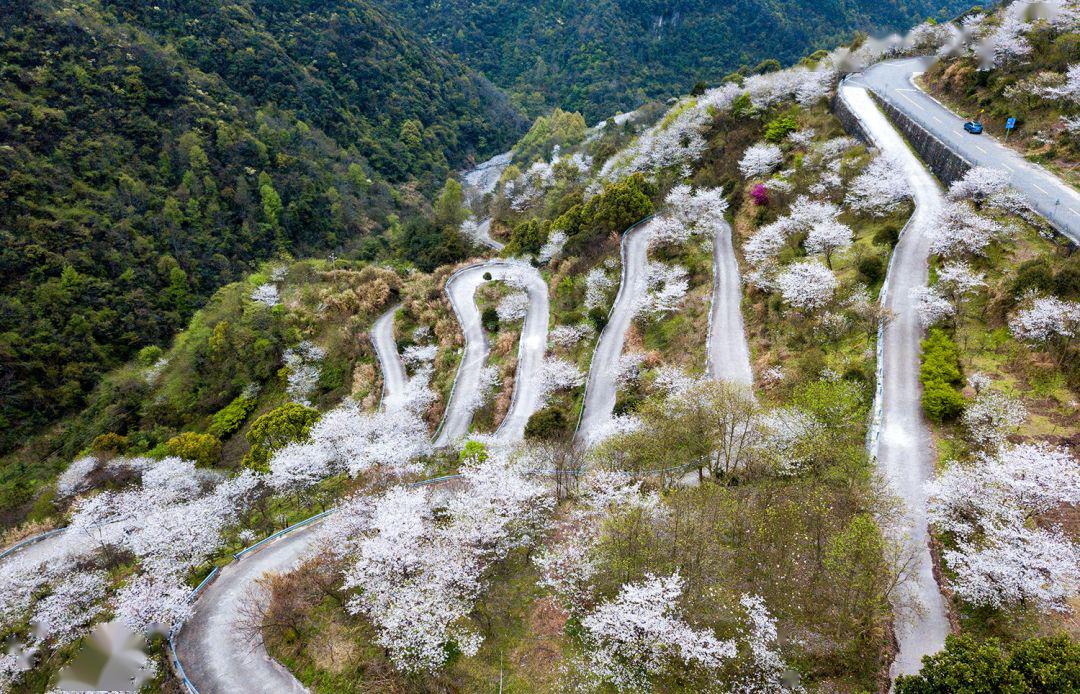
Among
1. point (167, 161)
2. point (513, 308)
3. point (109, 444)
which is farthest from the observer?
point (167, 161)

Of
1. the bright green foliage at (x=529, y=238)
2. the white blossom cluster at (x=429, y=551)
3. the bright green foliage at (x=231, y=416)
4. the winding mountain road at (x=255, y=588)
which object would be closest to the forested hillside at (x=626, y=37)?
the bright green foliage at (x=529, y=238)

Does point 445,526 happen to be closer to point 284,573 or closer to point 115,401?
point 284,573

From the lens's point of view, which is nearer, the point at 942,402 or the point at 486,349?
the point at 942,402

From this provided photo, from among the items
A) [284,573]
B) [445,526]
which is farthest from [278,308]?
[445,526]

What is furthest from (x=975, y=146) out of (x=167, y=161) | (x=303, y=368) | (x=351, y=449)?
(x=167, y=161)

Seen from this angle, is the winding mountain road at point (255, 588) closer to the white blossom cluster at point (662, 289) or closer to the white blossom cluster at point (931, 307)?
the white blossom cluster at point (662, 289)

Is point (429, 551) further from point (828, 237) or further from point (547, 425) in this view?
point (828, 237)

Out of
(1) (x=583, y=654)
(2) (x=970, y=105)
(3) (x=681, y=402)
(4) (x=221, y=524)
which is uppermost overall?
(2) (x=970, y=105)
